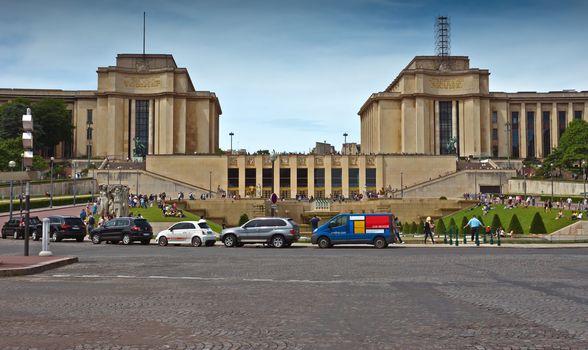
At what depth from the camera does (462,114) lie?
124250mm

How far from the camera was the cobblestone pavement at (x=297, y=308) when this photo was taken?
9.30 meters

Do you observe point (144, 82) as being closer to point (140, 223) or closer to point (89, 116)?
point (89, 116)

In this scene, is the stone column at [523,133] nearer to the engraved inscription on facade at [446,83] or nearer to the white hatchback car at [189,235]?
the engraved inscription on facade at [446,83]

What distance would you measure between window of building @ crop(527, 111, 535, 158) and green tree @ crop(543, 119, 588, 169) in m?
37.3

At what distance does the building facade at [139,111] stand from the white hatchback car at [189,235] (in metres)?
85.0

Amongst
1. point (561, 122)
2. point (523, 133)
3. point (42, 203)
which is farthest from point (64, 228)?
point (561, 122)

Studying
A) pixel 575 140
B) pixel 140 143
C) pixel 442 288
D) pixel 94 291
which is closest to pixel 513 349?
pixel 442 288

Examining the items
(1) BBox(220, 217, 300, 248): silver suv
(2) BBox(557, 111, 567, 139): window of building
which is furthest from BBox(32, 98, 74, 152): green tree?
(2) BBox(557, 111, 567, 139): window of building

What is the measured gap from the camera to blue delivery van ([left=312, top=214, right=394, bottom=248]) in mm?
33250

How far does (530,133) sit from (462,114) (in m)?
18.3

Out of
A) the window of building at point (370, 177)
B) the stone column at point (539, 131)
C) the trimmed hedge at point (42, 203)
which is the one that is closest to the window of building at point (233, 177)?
the window of building at point (370, 177)

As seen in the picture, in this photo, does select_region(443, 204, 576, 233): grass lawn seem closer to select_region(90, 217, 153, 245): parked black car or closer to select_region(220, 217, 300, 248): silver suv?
select_region(220, 217, 300, 248): silver suv

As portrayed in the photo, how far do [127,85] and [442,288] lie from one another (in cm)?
11428

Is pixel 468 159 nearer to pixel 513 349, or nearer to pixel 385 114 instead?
pixel 385 114
